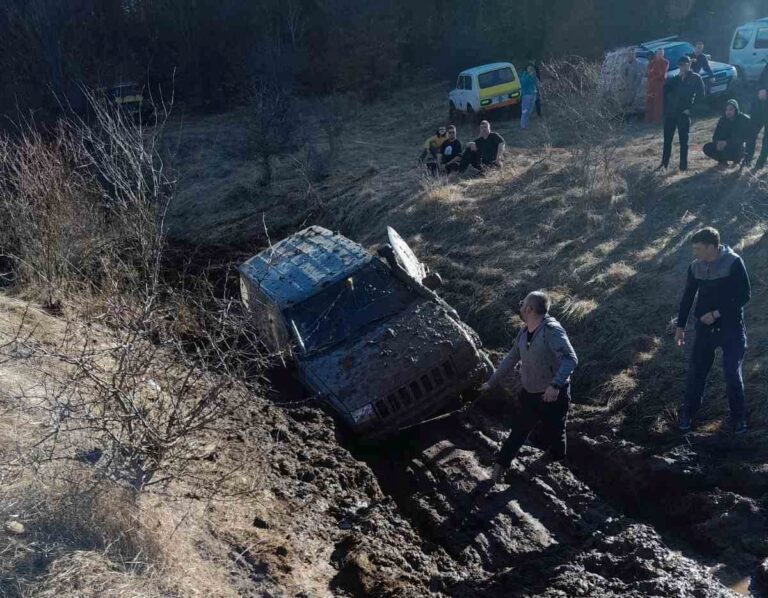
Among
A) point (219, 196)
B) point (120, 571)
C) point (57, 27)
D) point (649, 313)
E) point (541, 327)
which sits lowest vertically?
point (219, 196)

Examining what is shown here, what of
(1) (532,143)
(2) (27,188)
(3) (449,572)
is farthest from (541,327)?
(1) (532,143)

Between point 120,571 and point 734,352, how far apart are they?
4.91 meters

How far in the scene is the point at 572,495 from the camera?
613 centimetres

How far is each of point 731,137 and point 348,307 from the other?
6.83 meters

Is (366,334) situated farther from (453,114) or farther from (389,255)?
(453,114)

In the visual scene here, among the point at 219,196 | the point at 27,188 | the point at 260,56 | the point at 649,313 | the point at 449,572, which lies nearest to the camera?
the point at 449,572

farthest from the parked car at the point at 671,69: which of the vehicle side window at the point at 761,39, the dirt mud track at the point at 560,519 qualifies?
the dirt mud track at the point at 560,519

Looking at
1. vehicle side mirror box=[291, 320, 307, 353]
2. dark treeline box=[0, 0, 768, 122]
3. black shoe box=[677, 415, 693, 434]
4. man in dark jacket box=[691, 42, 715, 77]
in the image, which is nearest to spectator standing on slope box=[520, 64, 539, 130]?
man in dark jacket box=[691, 42, 715, 77]

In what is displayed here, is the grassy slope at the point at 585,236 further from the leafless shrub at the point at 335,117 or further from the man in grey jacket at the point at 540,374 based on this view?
the leafless shrub at the point at 335,117

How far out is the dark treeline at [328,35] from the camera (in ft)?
92.0

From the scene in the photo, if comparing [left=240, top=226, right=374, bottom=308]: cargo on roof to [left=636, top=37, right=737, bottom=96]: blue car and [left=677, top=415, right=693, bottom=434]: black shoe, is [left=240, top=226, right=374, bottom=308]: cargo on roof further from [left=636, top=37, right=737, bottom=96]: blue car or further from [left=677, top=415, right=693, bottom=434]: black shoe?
[left=636, top=37, right=737, bottom=96]: blue car

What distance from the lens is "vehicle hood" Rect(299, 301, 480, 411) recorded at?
7.08 metres

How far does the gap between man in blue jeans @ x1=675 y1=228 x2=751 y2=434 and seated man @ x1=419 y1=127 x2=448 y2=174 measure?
920 cm

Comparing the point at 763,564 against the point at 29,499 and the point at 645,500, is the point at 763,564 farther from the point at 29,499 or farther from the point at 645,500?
the point at 29,499
